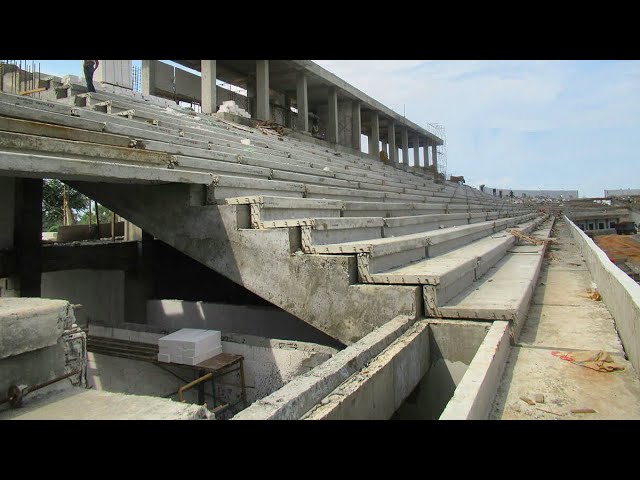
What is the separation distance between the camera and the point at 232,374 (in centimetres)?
493

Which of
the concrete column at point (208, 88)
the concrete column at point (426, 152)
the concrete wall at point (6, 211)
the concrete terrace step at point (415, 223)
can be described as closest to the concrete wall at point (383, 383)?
the concrete terrace step at point (415, 223)

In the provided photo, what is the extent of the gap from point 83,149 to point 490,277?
14.6 ft

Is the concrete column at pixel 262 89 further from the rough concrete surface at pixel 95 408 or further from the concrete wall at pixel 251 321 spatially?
the rough concrete surface at pixel 95 408

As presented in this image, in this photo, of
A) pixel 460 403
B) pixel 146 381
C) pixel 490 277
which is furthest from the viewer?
pixel 146 381

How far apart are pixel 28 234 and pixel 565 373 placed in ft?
20.0

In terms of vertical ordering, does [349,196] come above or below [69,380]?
above

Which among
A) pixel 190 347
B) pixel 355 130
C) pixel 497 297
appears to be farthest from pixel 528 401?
pixel 355 130

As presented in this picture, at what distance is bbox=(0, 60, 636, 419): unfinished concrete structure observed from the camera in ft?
8.91

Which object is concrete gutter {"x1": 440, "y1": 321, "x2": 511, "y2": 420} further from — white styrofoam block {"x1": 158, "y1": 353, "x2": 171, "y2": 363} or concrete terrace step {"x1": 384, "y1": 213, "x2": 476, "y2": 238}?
white styrofoam block {"x1": 158, "y1": 353, "x2": 171, "y2": 363}

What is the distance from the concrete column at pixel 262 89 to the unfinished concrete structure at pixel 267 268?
732cm

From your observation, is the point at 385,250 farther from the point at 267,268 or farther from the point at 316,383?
the point at 316,383
